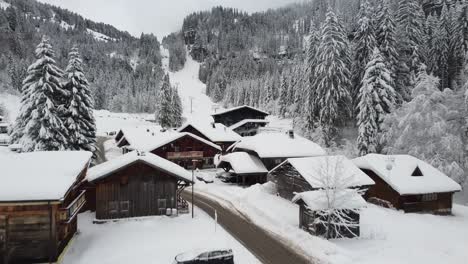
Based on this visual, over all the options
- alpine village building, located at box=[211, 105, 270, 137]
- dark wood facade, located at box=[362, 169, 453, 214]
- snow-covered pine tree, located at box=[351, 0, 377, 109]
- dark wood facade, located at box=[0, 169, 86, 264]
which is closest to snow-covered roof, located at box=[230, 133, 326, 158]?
dark wood facade, located at box=[362, 169, 453, 214]

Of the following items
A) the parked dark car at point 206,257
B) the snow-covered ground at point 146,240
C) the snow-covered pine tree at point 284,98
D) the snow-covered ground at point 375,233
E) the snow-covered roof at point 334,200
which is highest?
the snow-covered pine tree at point 284,98

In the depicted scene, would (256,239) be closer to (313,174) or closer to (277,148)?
(313,174)

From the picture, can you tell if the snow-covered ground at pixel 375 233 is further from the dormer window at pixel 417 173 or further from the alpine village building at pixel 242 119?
the alpine village building at pixel 242 119

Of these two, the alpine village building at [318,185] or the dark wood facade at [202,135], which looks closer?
the alpine village building at [318,185]

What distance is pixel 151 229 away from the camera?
2422 cm

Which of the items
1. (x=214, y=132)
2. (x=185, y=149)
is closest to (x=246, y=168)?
(x=185, y=149)

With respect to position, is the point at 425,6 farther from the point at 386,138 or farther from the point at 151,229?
the point at 151,229

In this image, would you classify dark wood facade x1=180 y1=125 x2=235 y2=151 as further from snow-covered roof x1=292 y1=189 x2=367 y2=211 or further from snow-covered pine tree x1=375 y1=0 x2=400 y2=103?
snow-covered roof x1=292 y1=189 x2=367 y2=211

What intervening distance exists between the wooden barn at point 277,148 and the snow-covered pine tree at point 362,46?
14498 millimetres

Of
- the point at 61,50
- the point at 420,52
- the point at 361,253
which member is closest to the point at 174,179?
the point at 361,253

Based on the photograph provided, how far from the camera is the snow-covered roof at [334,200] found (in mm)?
24672

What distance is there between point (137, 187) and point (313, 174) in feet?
53.0

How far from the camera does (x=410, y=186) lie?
33.8m

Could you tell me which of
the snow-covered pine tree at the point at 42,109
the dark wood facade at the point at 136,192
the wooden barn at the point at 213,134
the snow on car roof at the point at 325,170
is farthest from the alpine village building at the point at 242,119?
the dark wood facade at the point at 136,192
